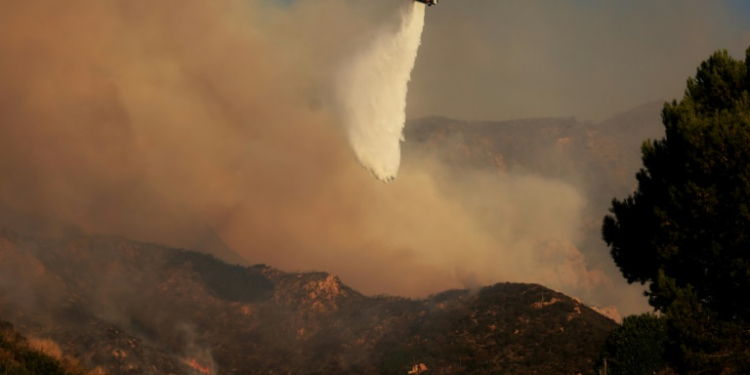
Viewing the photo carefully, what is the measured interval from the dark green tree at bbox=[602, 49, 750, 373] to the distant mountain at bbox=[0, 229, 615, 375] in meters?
49.0

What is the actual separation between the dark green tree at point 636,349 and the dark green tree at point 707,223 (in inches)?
662

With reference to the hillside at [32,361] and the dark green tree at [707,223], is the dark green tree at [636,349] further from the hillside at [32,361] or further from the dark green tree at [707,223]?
the hillside at [32,361]

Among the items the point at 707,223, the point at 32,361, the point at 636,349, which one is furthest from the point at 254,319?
the point at 707,223

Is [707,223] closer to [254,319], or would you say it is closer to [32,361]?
[32,361]

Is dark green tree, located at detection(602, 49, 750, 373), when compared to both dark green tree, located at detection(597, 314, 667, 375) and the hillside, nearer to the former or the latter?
dark green tree, located at detection(597, 314, 667, 375)

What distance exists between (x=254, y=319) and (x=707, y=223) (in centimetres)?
14223

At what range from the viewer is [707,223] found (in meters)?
41.3

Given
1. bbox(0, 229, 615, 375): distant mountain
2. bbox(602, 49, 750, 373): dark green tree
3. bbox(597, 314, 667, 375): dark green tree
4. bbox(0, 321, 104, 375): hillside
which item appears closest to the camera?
bbox(0, 321, 104, 375): hillside

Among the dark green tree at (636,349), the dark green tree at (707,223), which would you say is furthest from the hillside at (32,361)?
the dark green tree at (636,349)

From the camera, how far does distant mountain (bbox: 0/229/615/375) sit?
115562 mm

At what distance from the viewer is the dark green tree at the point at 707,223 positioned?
40.0 m

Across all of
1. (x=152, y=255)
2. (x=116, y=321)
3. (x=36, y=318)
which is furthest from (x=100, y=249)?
(x=36, y=318)

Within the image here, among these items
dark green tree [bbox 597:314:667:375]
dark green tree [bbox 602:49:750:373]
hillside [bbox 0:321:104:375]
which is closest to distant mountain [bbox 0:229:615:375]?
dark green tree [bbox 597:314:667:375]

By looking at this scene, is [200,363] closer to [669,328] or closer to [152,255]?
[152,255]
